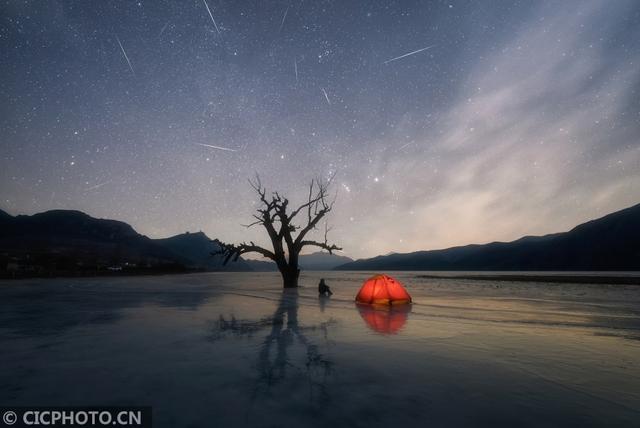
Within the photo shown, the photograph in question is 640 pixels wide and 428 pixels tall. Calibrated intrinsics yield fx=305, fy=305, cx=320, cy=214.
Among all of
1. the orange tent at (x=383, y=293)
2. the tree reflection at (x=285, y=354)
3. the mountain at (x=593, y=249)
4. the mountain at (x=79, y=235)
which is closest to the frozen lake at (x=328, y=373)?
the tree reflection at (x=285, y=354)

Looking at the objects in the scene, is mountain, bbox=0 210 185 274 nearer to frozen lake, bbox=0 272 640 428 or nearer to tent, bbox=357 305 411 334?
tent, bbox=357 305 411 334

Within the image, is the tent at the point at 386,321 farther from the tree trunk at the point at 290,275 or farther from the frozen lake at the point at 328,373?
the tree trunk at the point at 290,275

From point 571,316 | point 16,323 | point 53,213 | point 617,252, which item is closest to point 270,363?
point 16,323

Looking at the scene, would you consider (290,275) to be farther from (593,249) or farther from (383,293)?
(593,249)

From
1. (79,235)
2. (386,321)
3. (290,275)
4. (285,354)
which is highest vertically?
(79,235)

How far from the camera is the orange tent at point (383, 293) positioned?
12.6 meters

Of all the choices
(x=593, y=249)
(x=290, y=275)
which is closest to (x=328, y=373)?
(x=290, y=275)

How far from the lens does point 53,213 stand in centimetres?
15912

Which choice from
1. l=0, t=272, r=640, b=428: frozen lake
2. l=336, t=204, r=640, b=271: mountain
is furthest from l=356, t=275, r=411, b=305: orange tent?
l=336, t=204, r=640, b=271: mountain

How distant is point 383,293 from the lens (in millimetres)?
12664

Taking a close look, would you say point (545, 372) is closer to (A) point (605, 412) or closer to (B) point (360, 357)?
(A) point (605, 412)

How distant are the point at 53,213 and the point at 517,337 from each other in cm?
20944

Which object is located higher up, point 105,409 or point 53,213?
point 53,213

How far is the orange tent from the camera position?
1259 cm
